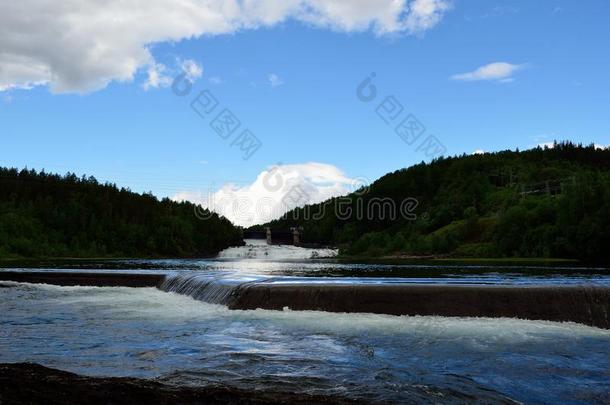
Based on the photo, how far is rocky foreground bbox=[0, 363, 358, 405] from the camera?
8102 mm

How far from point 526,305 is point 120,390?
51.8ft

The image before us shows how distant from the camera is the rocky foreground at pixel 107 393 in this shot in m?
8.10

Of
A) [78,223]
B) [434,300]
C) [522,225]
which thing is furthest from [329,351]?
[78,223]

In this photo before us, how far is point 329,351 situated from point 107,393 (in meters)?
6.63

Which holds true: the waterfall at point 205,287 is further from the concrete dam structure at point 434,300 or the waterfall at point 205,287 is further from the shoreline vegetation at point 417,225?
the shoreline vegetation at point 417,225

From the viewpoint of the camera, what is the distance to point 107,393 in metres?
8.59

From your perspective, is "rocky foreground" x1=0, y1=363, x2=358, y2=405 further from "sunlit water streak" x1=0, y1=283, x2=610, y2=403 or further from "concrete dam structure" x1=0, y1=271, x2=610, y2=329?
"concrete dam structure" x1=0, y1=271, x2=610, y2=329

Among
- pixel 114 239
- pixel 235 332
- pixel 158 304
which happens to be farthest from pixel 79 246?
pixel 235 332

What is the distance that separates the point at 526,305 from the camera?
2033 centimetres

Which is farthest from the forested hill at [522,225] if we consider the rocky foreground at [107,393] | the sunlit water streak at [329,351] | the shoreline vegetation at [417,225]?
the rocky foreground at [107,393]

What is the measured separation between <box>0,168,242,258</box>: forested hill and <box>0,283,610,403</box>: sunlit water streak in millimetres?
122330

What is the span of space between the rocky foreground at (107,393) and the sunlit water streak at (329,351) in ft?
2.99

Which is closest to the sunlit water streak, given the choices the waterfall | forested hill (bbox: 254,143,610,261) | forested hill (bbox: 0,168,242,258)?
the waterfall

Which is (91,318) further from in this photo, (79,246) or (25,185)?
(25,185)
